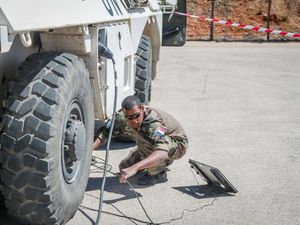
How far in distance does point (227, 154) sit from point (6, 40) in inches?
136

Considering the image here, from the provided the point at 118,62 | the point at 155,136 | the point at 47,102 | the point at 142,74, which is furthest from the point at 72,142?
the point at 142,74

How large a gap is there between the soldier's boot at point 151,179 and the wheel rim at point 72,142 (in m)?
1.00

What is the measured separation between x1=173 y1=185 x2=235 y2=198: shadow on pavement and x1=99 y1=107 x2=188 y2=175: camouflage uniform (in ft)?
0.96

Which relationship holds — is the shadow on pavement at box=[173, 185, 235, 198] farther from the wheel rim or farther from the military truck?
the wheel rim

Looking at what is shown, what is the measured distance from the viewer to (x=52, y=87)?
3236 millimetres

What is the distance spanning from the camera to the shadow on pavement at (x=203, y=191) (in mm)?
4508

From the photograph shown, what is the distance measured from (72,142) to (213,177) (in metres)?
1.54

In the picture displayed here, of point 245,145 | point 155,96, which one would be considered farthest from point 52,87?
point 155,96

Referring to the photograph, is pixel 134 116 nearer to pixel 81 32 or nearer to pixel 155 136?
pixel 155 136

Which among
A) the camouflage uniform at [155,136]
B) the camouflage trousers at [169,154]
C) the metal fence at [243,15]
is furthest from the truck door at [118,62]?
the metal fence at [243,15]

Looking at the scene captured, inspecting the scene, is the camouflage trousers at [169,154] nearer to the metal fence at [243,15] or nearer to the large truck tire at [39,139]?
the large truck tire at [39,139]

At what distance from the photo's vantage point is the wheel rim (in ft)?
11.6

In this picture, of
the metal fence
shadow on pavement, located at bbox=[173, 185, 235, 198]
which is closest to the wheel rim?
shadow on pavement, located at bbox=[173, 185, 235, 198]

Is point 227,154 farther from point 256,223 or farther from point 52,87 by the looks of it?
point 52,87
